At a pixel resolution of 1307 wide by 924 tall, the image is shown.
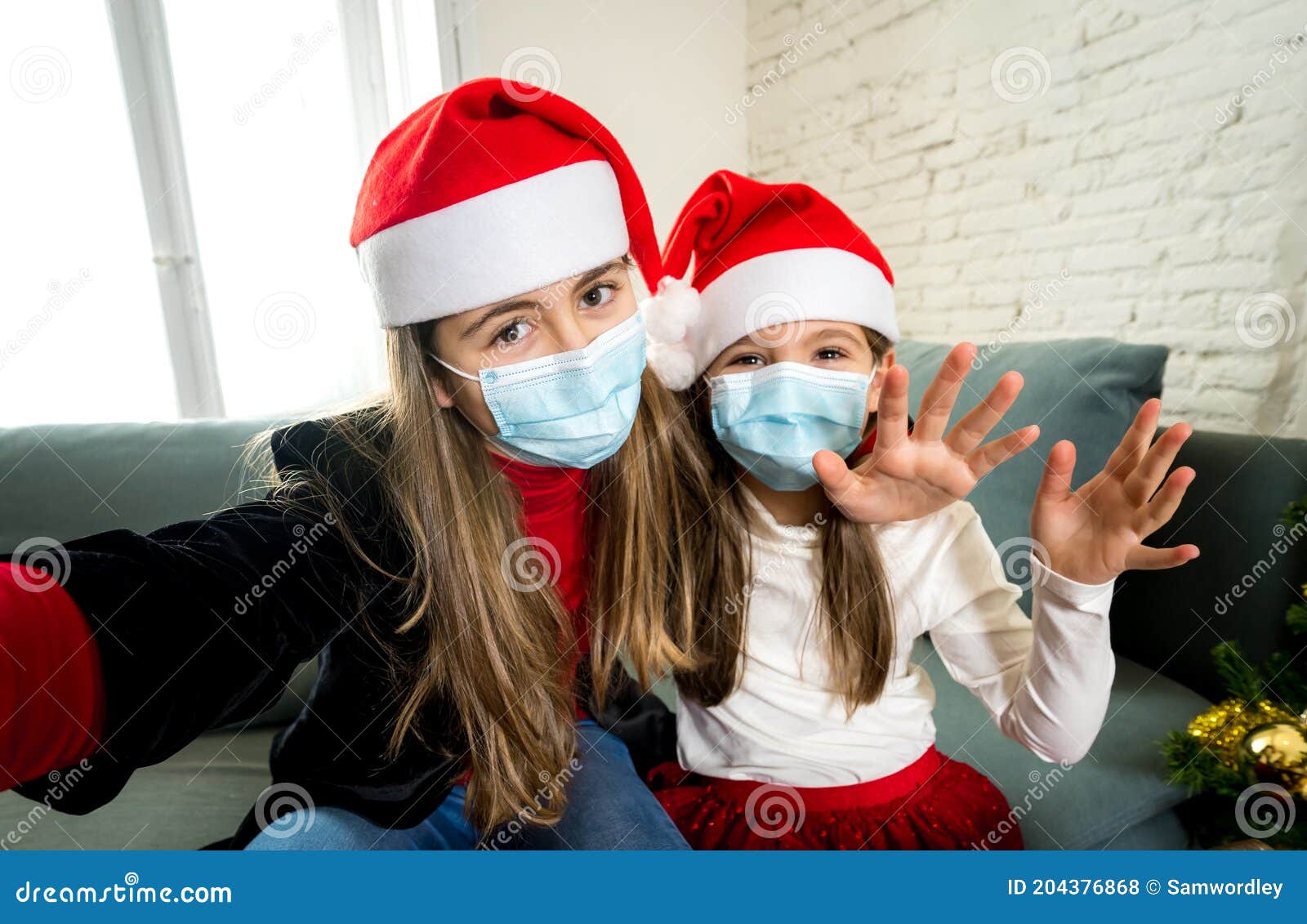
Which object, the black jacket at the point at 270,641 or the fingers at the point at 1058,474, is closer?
the black jacket at the point at 270,641

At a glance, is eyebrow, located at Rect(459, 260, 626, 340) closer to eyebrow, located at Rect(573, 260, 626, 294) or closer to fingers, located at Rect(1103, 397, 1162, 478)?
eyebrow, located at Rect(573, 260, 626, 294)

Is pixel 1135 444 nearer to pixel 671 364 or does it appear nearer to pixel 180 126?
pixel 671 364

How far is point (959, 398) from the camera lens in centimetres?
154

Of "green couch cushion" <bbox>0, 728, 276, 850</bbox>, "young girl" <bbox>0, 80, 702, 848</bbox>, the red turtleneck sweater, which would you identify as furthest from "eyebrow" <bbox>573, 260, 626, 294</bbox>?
"green couch cushion" <bbox>0, 728, 276, 850</bbox>

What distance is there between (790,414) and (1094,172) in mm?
1588

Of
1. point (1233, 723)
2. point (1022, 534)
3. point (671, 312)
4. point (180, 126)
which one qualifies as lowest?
point (1233, 723)

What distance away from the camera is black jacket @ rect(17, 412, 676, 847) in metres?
0.56

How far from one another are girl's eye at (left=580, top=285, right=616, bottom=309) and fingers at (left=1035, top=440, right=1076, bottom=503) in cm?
48

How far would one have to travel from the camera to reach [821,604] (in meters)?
0.98

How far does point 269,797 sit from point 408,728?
0.20m

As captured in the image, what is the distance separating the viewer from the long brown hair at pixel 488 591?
85cm

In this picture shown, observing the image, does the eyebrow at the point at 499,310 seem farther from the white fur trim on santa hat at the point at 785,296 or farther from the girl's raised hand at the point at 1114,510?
the girl's raised hand at the point at 1114,510

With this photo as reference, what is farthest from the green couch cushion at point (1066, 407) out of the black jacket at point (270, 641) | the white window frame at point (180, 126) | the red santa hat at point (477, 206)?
the white window frame at point (180, 126)

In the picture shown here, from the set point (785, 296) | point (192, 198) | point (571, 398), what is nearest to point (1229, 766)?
point (785, 296)
